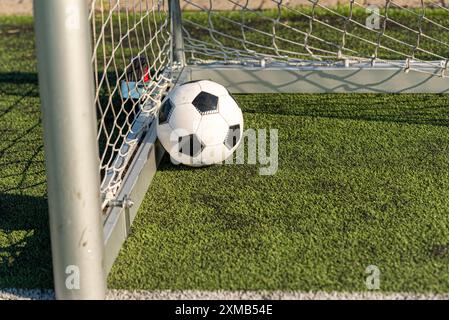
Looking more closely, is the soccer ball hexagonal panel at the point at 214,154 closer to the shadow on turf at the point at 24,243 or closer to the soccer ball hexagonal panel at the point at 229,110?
the soccer ball hexagonal panel at the point at 229,110

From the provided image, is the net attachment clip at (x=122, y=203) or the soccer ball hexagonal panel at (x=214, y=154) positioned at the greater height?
the soccer ball hexagonal panel at (x=214, y=154)

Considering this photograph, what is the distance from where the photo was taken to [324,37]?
529cm

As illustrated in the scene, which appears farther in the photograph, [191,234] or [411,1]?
[411,1]

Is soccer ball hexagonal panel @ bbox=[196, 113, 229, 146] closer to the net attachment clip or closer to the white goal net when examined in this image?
the white goal net

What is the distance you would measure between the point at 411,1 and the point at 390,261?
3.41m

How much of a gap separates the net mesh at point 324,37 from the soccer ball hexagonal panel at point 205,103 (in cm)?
76

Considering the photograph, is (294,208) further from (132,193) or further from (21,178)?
(21,178)

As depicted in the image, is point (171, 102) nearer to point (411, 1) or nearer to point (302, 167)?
point (302, 167)

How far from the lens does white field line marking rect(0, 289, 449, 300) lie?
2.74 m

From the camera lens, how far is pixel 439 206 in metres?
3.31

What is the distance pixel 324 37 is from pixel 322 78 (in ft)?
3.17

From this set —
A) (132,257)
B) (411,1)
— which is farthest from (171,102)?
(411,1)

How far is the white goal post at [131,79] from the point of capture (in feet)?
8.32

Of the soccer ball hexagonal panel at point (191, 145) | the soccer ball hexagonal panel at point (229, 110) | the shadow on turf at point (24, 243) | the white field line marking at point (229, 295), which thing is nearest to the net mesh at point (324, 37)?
the soccer ball hexagonal panel at point (229, 110)
